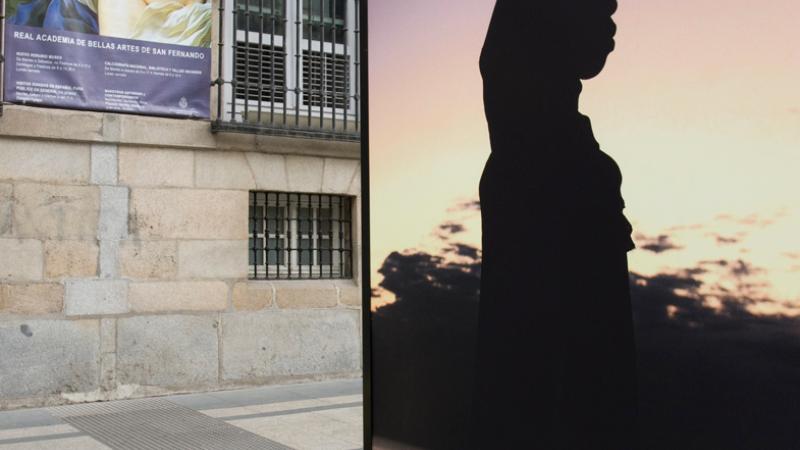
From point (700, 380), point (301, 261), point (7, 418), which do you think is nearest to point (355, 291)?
point (301, 261)

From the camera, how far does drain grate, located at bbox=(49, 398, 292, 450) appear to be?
6.79 m

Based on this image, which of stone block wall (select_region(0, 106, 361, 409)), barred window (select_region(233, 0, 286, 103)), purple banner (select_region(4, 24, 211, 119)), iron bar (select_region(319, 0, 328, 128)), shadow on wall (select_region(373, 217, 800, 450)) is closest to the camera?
shadow on wall (select_region(373, 217, 800, 450))

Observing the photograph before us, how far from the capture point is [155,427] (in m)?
7.55

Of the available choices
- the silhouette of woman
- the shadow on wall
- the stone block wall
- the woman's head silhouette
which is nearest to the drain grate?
the stone block wall

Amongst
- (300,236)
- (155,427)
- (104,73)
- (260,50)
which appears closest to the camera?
(155,427)

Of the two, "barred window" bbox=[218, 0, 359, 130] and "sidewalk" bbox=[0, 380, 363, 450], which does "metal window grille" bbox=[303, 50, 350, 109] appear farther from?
"sidewalk" bbox=[0, 380, 363, 450]

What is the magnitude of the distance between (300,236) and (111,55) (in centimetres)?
290

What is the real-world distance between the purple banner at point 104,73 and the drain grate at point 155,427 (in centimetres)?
306

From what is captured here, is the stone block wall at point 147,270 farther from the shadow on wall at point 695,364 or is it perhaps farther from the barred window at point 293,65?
the shadow on wall at point 695,364

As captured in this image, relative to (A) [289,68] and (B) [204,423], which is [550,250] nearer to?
(B) [204,423]

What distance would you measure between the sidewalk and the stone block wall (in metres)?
0.37

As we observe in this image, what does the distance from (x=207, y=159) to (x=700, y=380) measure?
7.93 meters

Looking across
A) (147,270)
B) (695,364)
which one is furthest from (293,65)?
(695,364)

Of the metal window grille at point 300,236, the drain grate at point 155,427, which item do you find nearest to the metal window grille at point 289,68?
the metal window grille at point 300,236
